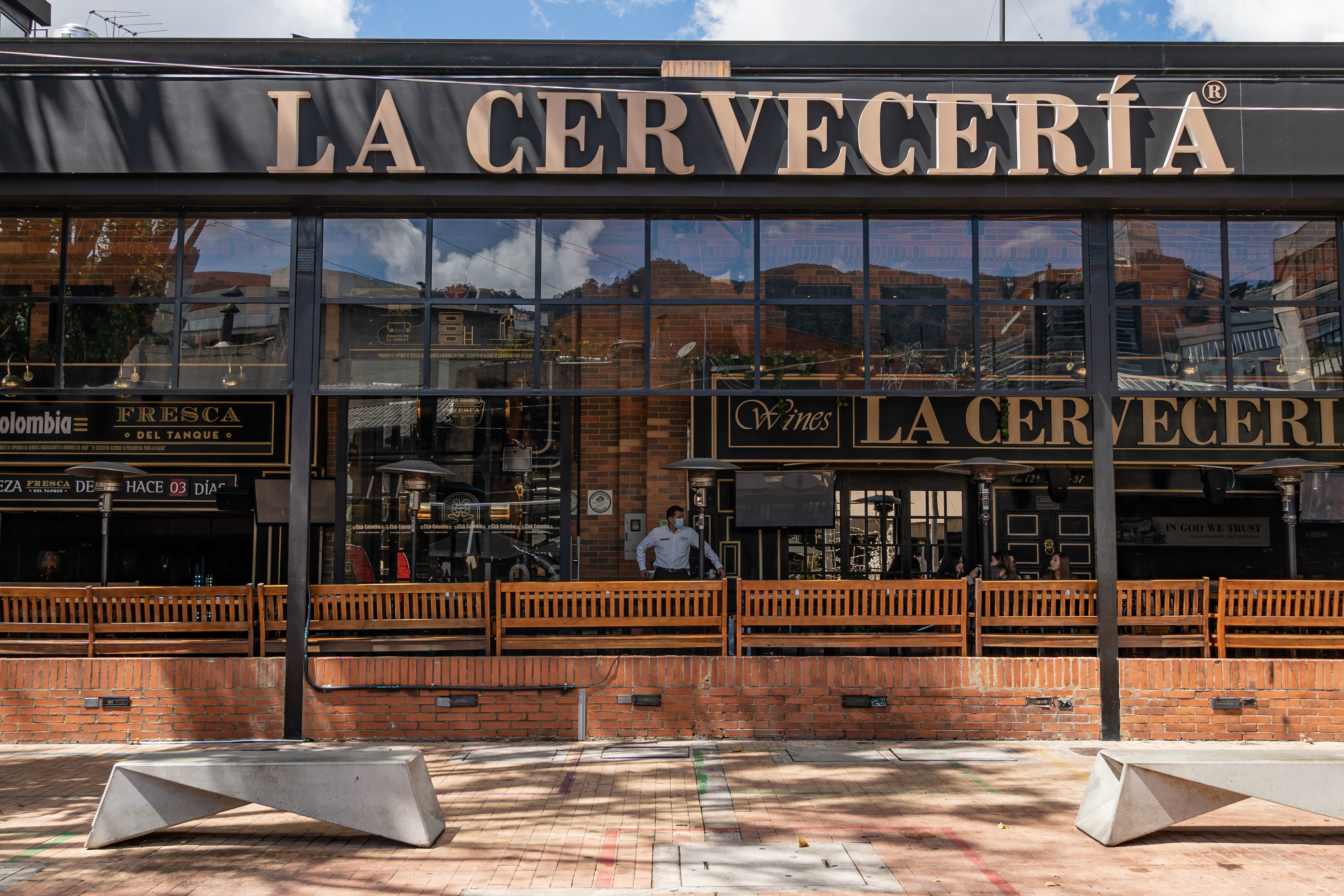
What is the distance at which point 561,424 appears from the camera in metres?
13.7

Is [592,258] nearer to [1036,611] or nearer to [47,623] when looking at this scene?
[1036,611]

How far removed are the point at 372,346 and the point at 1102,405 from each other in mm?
6939

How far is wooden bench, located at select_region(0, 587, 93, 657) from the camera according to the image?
9391mm

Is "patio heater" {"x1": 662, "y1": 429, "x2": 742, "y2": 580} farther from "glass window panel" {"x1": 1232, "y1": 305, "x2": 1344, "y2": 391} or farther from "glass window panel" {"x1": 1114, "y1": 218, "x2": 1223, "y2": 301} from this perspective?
"glass window panel" {"x1": 1232, "y1": 305, "x2": 1344, "y2": 391}

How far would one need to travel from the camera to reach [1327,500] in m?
13.9

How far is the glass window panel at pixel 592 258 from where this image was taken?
968 cm

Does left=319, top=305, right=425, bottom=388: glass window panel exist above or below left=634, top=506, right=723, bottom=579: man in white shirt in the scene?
above

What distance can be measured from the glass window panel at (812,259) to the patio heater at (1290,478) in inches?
206

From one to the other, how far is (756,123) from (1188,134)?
13.0 ft

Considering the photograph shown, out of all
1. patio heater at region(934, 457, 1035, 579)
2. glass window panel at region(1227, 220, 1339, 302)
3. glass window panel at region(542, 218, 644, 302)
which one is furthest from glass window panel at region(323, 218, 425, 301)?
glass window panel at region(1227, 220, 1339, 302)

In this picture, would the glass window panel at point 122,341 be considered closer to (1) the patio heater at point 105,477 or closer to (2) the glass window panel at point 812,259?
(1) the patio heater at point 105,477

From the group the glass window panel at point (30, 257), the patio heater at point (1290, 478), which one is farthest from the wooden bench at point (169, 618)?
the patio heater at point (1290, 478)

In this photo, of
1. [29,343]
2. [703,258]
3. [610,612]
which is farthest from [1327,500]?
[29,343]

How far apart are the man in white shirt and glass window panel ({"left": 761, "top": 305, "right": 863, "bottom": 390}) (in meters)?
2.55
